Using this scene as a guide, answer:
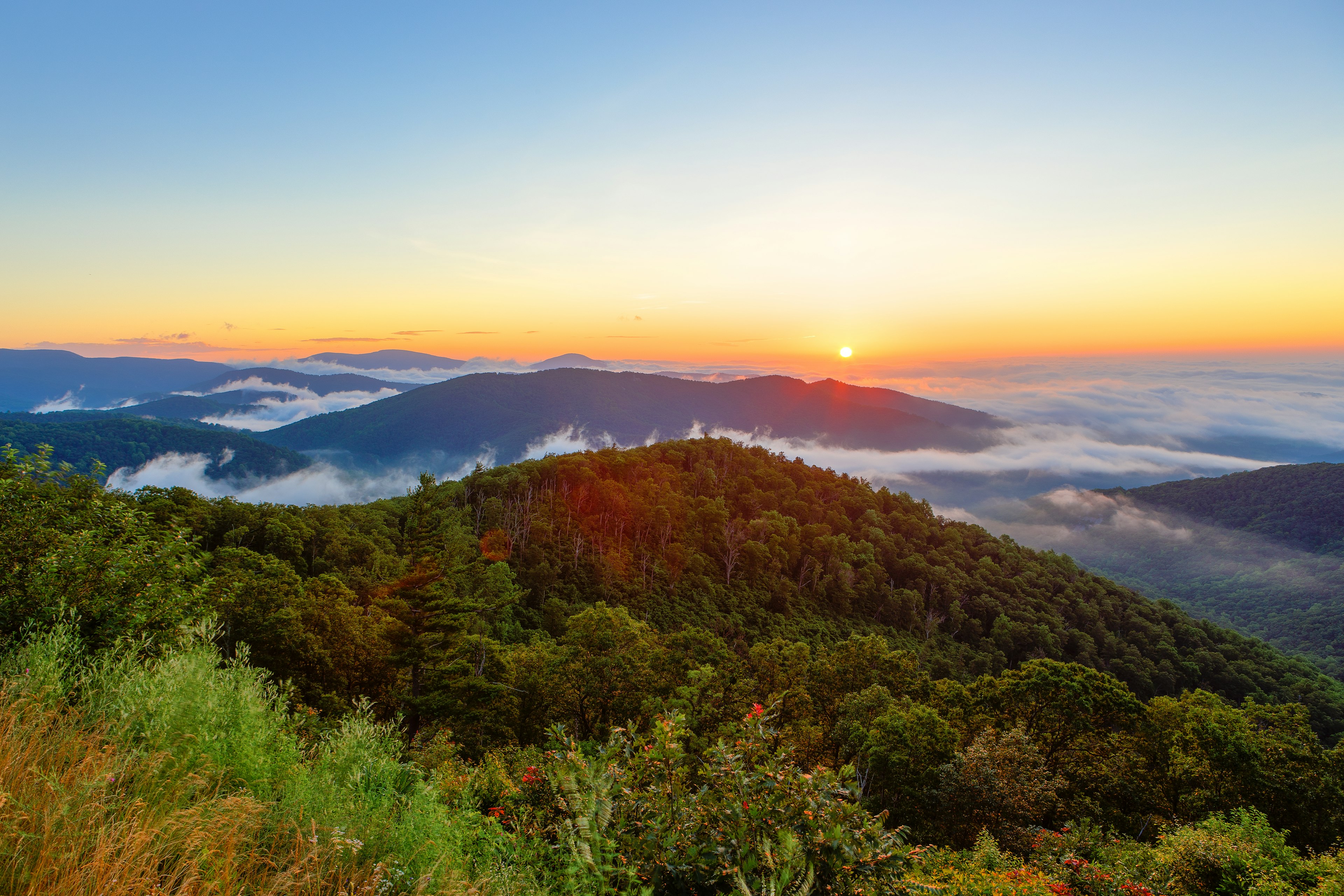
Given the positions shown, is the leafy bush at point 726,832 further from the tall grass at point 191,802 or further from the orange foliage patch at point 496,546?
the orange foliage patch at point 496,546

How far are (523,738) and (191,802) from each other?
22.0 metres

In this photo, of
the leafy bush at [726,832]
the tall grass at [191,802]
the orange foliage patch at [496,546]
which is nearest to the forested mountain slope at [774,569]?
the orange foliage patch at [496,546]

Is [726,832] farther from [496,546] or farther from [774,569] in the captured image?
[774,569]

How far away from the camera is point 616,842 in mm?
5691

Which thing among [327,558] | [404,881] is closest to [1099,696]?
[404,881]

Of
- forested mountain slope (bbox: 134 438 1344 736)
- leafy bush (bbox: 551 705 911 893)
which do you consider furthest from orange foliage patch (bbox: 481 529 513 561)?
leafy bush (bbox: 551 705 911 893)

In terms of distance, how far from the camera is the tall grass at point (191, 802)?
Answer: 160 inches

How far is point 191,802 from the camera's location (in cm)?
564

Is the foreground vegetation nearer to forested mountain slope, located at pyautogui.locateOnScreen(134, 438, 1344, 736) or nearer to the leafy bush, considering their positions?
the leafy bush

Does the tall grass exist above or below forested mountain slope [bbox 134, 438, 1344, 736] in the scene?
above

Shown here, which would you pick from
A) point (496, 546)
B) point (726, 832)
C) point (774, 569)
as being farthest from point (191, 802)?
point (774, 569)

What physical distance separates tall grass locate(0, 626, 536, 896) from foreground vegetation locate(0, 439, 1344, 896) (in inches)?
1.8

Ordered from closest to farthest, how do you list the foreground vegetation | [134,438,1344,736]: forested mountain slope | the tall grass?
the tall grass < the foreground vegetation < [134,438,1344,736]: forested mountain slope

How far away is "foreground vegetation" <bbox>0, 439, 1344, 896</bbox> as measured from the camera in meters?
5.21
